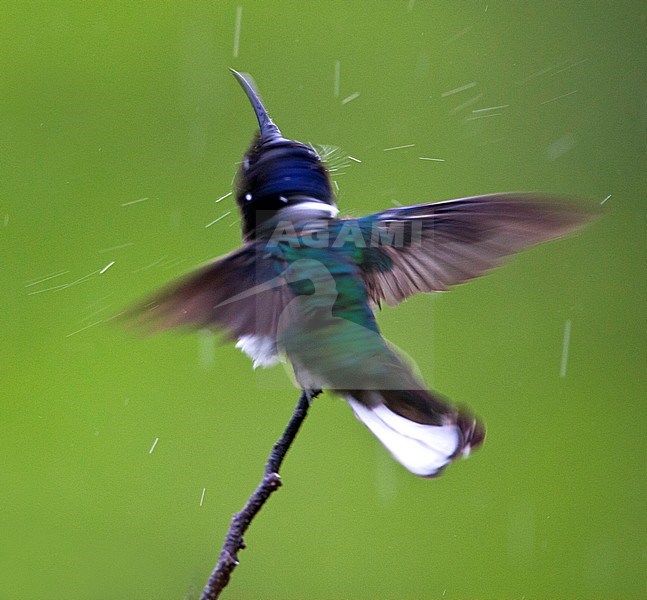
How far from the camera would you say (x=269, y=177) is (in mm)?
968

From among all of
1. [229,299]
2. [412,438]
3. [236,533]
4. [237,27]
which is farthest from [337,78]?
[236,533]

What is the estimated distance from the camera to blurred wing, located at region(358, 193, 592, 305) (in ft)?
2.99

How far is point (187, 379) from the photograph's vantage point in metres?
2.00

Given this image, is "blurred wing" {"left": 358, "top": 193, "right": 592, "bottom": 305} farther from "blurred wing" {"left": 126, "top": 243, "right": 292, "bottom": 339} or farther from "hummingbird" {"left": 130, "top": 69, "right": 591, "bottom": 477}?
"blurred wing" {"left": 126, "top": 243, "right": 292, "bottom": 339}

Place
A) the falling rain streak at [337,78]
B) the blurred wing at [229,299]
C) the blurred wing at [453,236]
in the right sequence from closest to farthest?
the blurred wing at [229,299] → the blurred wing at [453,236] → the falling rain streak at [337,78]

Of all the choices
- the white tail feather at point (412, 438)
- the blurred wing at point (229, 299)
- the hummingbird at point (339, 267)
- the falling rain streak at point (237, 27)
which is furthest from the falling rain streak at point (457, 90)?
the white tail feather at point (412, 438)

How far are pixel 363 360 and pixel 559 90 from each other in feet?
5.06

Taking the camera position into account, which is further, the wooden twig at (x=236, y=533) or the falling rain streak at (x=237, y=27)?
the falling rain streak at (x=237, y=27)

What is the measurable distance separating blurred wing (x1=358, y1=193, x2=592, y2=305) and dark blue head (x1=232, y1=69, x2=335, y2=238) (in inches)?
3.6

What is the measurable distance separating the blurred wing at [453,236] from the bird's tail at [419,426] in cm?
19

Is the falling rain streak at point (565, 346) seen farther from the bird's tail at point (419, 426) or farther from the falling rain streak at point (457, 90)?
the bird's tail at point (419, 426)

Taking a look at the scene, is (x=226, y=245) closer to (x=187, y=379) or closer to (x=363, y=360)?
(x=187, y=379)

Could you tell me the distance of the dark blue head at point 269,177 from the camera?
3.17ft

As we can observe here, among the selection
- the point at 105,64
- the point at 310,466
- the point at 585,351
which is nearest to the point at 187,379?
the point at 310,466
